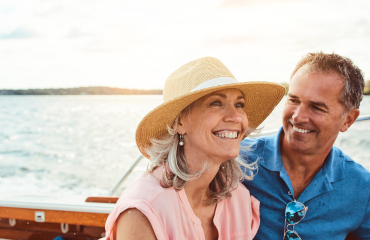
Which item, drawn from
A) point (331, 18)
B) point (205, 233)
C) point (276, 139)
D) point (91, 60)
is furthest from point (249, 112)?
point (91, 60)

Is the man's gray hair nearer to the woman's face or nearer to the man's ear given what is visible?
the man's ear

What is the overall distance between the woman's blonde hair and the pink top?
4 centimetres

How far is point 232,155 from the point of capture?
148cm

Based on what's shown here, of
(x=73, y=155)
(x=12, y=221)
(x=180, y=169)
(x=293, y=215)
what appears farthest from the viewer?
(x=73, y=155)

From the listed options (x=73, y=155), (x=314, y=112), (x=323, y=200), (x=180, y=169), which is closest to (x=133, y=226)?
(x=180, y=169)

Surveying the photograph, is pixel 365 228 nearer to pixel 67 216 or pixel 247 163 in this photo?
pixel 247 163

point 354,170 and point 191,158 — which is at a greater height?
point 191,158

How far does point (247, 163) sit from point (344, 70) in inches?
30.0

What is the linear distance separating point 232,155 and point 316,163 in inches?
27.1

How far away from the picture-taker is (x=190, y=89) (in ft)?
4.62

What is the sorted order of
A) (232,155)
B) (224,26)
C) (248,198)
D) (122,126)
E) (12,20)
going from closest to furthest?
1. (232,155)
2. (248,198)
3. (224,26)
4. (122,126)
5. (12,20)

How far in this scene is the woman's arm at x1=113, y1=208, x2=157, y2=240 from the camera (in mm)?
1265

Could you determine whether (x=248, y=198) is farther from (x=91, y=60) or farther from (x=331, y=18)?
(x=91, y=60)

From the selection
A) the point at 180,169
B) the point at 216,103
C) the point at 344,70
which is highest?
the point at 344,70
